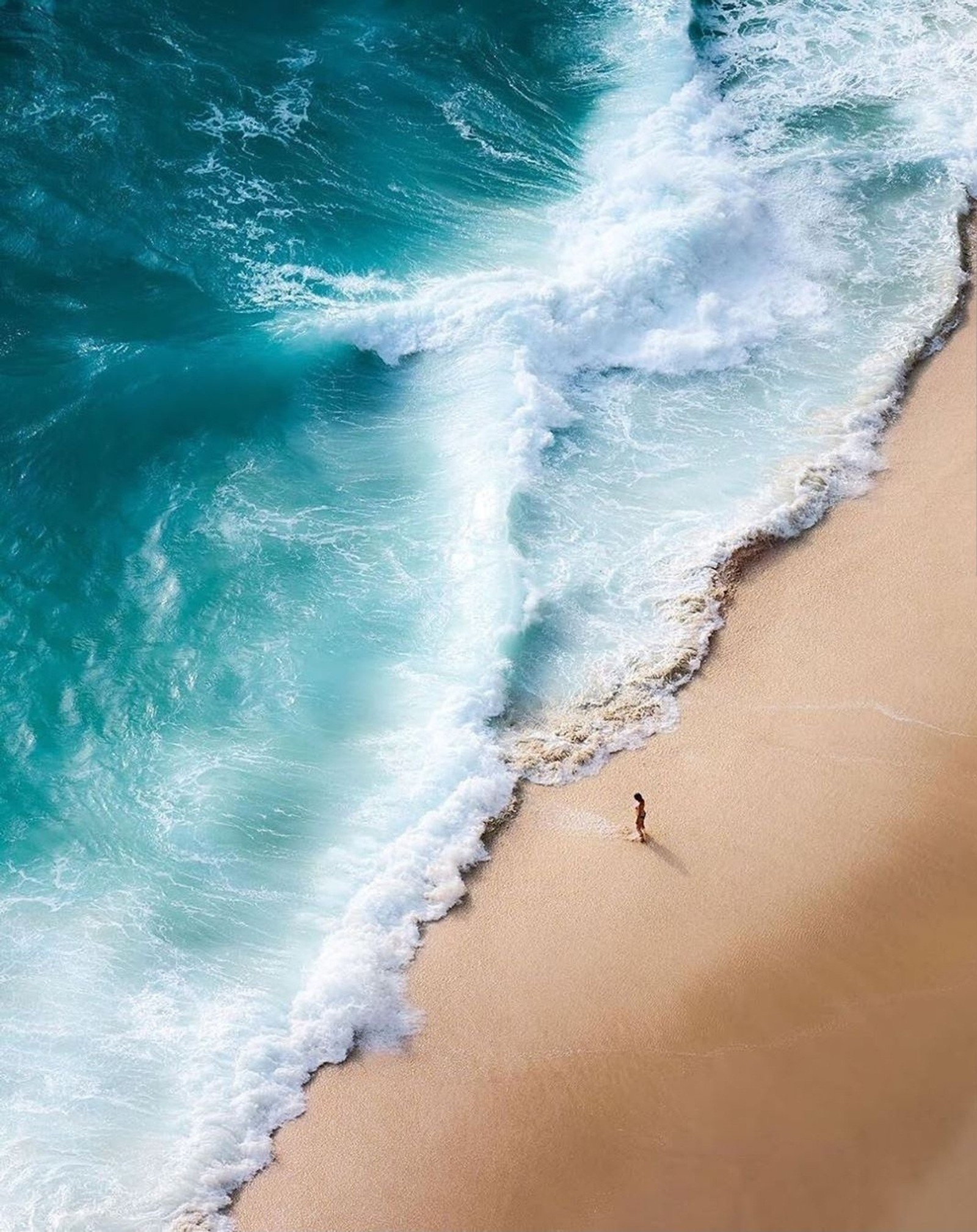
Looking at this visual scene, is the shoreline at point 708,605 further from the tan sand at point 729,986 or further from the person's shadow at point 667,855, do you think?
the person's shadow at point 667,855

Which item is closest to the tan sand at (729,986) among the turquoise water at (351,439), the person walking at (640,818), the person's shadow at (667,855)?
the person's shadow at (667,855)

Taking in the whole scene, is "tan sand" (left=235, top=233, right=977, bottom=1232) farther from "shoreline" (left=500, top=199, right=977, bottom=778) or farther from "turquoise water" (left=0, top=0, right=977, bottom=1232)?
"turquoise water" (left=0, top=0, right=977, bottom=1232)

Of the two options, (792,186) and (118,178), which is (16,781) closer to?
(118,178)

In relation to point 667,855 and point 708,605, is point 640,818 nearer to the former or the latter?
point 667,855

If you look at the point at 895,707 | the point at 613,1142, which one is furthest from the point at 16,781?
the point at 895,707

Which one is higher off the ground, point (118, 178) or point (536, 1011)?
point (118, 178)

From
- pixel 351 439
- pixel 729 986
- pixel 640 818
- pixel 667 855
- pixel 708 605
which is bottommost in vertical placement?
pixel 729 986

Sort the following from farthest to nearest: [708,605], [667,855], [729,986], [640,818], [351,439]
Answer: [351,439] → [708,605] → [667,855] → [640,818] → [729,986]

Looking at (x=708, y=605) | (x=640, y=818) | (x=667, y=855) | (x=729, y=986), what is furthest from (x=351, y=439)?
(x=729, y=986)
